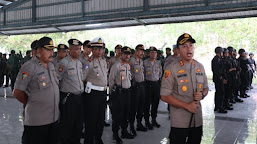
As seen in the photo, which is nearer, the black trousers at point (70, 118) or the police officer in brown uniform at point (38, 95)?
the police officer in brown uniform at point (38, 95)

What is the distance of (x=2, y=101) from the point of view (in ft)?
26.5

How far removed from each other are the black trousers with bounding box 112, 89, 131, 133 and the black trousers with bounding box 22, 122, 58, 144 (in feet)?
5.60

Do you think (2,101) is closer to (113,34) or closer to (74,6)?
(74,6)

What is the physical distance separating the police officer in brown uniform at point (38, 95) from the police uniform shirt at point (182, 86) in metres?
1.23

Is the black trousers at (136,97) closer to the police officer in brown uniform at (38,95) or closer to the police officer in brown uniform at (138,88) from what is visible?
the police officer in brown uniform at (138,88)

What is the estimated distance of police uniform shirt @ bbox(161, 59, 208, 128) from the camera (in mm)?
2373

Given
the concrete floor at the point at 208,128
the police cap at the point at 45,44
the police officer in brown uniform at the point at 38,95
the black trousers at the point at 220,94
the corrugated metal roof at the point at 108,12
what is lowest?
the concrete floor at the point at 208,128

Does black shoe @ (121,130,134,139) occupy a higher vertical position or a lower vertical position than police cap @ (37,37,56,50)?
lower

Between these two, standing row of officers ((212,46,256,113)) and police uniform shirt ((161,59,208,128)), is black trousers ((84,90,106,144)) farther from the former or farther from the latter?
standing row of officers ((212,46,256,113))

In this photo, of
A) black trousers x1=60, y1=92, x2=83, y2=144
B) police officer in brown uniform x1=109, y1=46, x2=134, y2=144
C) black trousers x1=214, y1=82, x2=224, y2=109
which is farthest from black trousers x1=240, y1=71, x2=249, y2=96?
black trousers x1=60, y1=92, x2=83, y2=144

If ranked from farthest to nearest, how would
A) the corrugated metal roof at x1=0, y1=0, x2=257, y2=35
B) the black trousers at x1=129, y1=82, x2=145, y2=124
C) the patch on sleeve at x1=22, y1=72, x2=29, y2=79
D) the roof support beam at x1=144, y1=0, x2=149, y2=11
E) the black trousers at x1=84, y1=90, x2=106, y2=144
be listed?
the roof support beam at x1=144, y1=0, x2=149, y2=11, the corrugated metal roof at x1=0, y1=0, x2=257, y2=35, the black trousers at x1=129, y1=82, x2=145, y2=124, the black trousers at x1=84, y1=90, x2=106, y2=144, the patch on sleeve at x1=22, y1=72, x2=29, y2=79

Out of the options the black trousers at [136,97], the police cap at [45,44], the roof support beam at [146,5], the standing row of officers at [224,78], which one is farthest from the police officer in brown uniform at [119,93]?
the roof support beam at [146,5]

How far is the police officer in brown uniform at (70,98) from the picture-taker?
11.2ft

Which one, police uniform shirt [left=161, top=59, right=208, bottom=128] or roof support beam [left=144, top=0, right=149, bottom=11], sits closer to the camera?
police uniform shirt [left=161, top=59, right=208, bottom=128]
